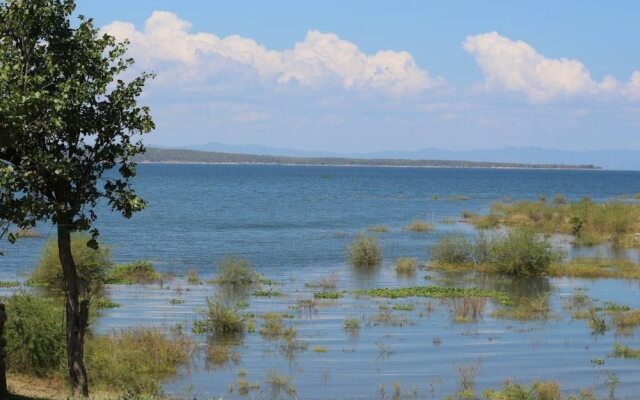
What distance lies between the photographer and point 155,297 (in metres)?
34.9

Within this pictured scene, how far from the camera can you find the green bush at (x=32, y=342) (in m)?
20.1

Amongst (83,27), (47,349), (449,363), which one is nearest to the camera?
(83,27)

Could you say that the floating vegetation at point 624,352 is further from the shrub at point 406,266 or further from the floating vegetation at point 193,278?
the floating vegetation at point 193,278

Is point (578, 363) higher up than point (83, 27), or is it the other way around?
point (83, 27)

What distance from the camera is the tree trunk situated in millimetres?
16359

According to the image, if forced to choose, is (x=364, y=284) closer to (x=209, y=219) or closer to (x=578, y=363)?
(x=578, y=363)

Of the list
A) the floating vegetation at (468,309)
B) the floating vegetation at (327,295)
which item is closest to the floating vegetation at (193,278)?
the floating vegetation at (327,295)

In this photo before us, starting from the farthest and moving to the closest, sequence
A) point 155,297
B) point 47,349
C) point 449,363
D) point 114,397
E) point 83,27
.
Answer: point 155,297, point 449,363, point 47,349, point 114,397, point 83,27

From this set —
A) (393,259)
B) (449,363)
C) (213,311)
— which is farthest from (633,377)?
(393,259)

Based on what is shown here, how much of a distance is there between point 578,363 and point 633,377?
6.21 feet

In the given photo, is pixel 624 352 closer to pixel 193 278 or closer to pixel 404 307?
pixel 404 307

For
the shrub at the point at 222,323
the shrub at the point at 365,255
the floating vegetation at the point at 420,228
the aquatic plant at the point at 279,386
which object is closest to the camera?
the aquatic plant at the point at 279,386

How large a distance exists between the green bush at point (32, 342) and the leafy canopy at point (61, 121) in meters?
4.94

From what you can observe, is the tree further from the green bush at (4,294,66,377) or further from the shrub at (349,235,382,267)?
the shrub at (349,235,382,267)
